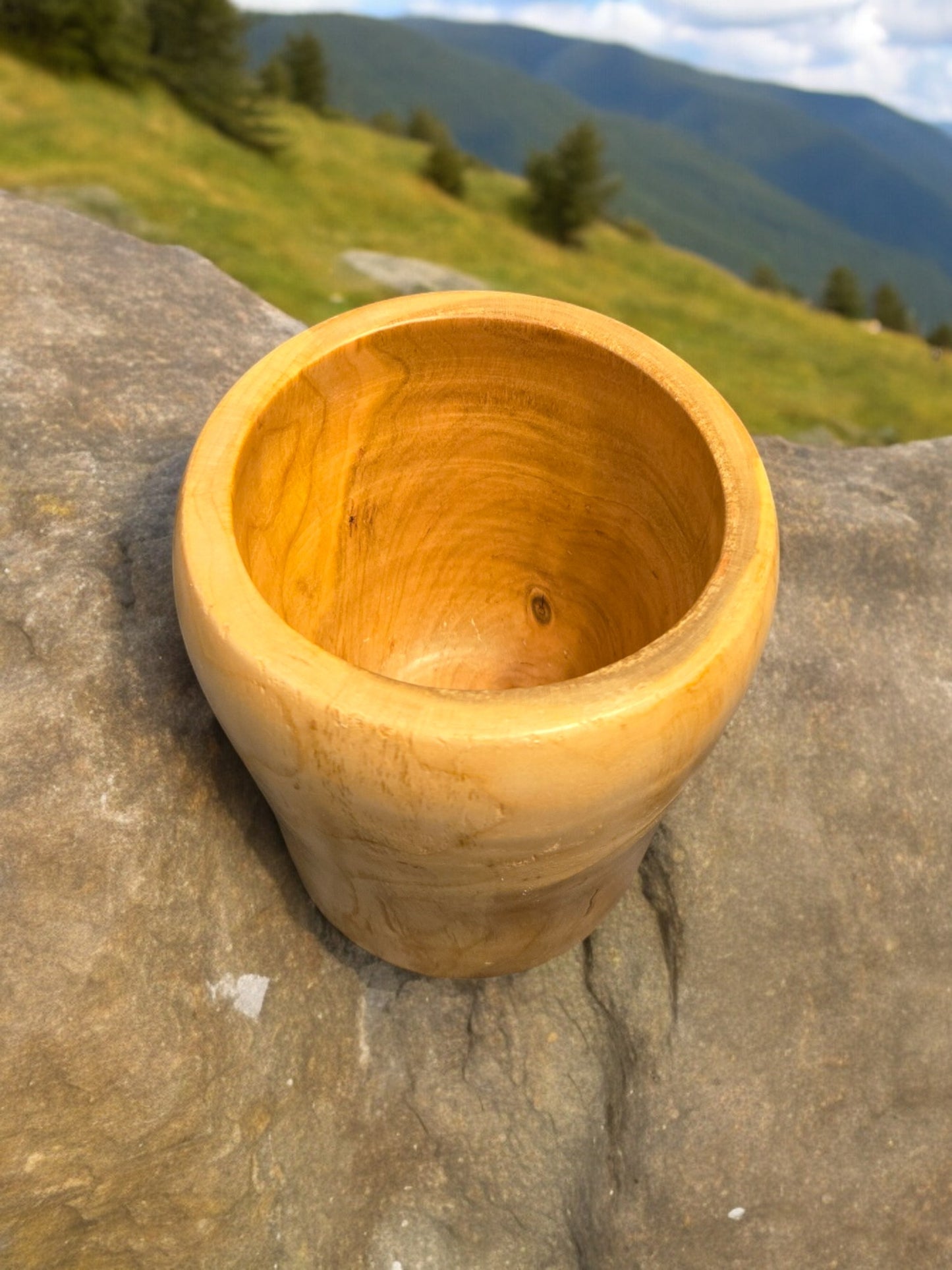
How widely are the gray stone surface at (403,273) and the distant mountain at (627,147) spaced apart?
235 feet

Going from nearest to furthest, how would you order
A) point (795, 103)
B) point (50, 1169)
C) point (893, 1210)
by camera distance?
point (50, 1169) → point (893, 1210) → point (795, 103)

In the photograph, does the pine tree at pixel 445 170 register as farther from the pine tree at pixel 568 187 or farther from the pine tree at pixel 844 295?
the pine tree at pixel 844 295

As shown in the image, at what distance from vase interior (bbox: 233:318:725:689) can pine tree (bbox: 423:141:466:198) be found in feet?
57.5

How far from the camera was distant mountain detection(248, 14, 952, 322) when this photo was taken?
8050 cm

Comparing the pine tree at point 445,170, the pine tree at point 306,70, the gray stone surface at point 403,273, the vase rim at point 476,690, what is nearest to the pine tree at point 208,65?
the pine tree at point 445,170

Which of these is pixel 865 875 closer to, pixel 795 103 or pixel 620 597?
pixel 620 597

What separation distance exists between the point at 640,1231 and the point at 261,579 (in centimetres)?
135

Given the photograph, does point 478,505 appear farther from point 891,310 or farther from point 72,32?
point 891,310

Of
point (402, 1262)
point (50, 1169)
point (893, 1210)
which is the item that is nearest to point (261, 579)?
point (50, 1169)

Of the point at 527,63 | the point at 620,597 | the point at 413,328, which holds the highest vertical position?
the point at 413,328

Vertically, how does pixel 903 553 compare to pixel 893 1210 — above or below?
above

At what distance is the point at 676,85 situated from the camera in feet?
471

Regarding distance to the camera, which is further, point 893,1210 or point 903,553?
point 903,553

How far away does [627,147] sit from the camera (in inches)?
3622
